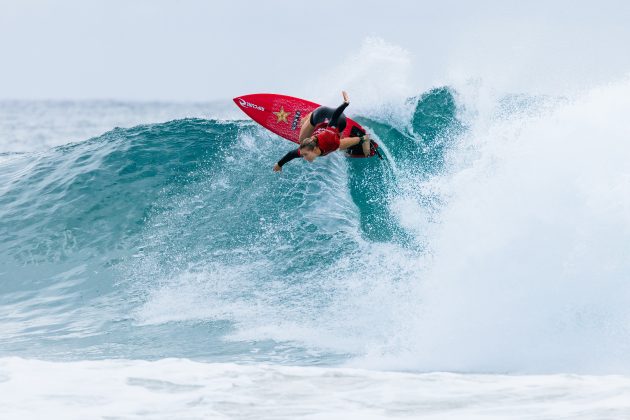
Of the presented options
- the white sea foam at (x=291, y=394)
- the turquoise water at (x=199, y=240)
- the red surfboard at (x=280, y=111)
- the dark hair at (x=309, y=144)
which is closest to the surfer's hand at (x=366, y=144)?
the red surfboard at (x=280, y=111)

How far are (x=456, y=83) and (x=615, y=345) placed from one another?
8457 mm

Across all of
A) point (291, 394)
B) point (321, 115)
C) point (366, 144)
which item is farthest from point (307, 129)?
point (291, 394)

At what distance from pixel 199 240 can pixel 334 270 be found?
2.27 meters

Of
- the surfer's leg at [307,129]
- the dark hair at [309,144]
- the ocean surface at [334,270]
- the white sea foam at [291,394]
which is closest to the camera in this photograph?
the white sea foam at [291,394]

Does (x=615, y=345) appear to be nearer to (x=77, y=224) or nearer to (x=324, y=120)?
(x=324, y=120)

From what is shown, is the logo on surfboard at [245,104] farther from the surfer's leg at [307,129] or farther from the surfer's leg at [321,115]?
the surfer's leg at [321,115]

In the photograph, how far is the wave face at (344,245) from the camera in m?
7.60

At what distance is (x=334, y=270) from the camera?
33.1ft

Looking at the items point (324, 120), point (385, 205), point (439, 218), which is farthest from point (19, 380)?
point (385, 205)

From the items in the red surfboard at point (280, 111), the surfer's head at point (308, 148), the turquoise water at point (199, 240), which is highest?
the red surfboard at point (280, 111)

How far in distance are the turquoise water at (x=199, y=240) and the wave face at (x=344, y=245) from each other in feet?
0.11

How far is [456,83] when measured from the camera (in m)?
14.6

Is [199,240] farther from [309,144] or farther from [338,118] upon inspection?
[338,118]

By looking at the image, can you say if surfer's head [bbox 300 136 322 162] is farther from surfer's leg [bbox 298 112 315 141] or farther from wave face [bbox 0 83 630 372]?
wave face [bbox 0 83 630 372]
